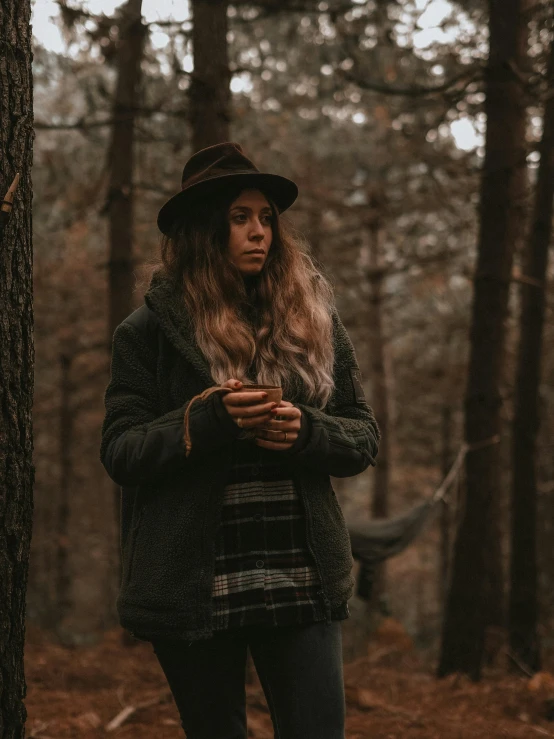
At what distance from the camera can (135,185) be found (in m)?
6.66

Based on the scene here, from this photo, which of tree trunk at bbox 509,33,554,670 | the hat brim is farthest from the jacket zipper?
tree trunk at bbox 509,33,554,670

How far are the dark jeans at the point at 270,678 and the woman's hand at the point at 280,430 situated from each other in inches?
20.1

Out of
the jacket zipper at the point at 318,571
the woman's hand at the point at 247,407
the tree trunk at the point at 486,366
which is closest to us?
the woman's hand at the point at 247,407

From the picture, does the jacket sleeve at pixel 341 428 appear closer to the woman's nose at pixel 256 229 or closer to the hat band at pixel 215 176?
the woman's nose at pixel 256 229

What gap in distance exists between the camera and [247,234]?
2.50 m

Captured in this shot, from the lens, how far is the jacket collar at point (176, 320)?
2.29 meters

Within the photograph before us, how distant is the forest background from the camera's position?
6.09 m

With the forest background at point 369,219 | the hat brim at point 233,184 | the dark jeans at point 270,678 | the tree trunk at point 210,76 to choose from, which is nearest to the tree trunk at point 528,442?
the forest background at point 369,219

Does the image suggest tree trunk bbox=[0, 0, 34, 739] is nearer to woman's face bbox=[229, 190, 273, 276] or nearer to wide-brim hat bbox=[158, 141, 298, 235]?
wide-brim hat bbox=[158, 141, 298, 235]

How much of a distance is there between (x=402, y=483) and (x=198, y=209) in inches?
675

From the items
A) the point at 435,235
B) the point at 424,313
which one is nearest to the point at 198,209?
the point at 435,235

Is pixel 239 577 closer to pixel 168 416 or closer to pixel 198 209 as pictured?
pixel 168 416

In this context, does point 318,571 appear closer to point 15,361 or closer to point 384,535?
point 15,361

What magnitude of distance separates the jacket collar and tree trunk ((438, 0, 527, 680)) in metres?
4.11
